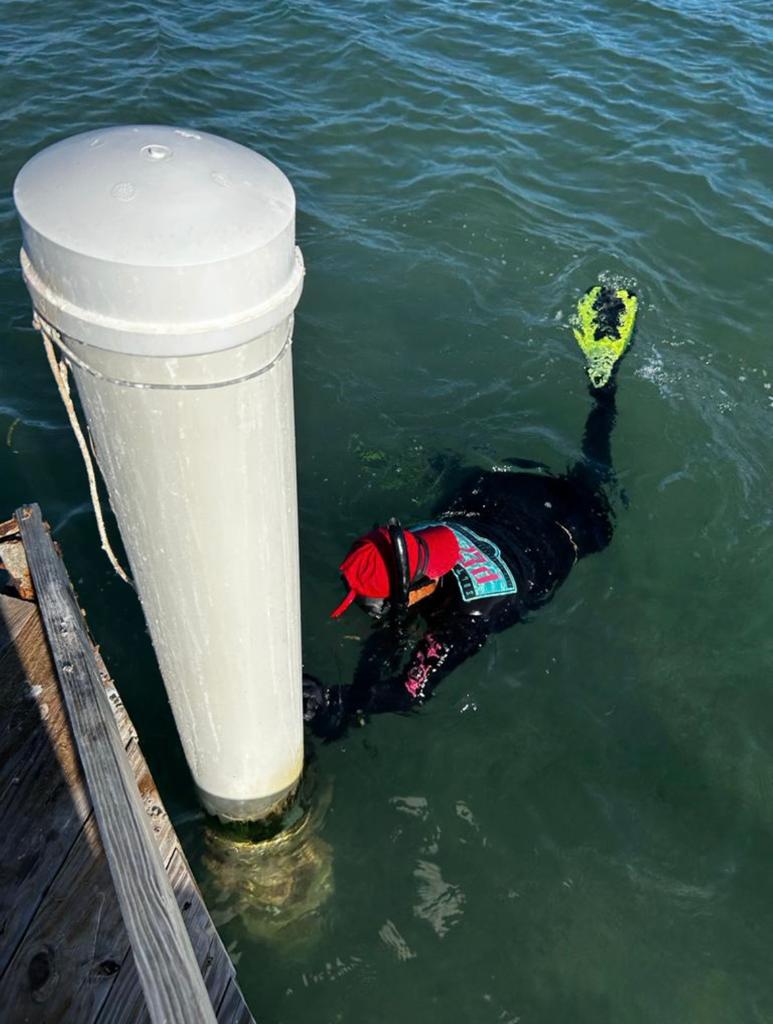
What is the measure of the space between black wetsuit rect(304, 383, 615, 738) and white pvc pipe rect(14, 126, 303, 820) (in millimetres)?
2002

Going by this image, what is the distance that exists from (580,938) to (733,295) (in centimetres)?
607

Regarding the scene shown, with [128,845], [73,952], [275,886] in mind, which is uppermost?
[128,845]

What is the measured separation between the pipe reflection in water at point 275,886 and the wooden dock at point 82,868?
1.14m

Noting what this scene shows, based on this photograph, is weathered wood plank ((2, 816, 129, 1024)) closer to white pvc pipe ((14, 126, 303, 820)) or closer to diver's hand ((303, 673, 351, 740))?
white pvc pipe ((14, 126, 303, 820))

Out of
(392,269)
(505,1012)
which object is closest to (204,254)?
(505,1012)

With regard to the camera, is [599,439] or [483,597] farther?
[599,439]

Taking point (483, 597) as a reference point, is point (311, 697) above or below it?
below

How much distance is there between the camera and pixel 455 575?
4.13 metres

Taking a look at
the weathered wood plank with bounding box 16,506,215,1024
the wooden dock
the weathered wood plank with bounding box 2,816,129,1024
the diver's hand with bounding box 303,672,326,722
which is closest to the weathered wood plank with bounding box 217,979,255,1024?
the wooden dock

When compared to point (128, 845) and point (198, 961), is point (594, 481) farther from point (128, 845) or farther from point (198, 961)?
point (128, 845)

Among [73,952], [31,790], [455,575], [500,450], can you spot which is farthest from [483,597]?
[500,450]

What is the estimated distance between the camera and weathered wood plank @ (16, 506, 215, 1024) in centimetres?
191

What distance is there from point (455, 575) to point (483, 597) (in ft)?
0.59

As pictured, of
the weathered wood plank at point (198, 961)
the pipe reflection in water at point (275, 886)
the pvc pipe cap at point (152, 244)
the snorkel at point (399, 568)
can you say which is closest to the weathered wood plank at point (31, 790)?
the weathered wood plank at point (198, 961)
